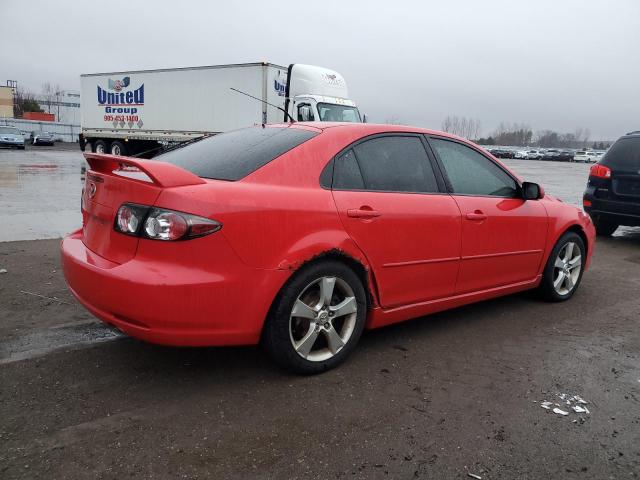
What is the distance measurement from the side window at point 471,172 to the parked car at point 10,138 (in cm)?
3632

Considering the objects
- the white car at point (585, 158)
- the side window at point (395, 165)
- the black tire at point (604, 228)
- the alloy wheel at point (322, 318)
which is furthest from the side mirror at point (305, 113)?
the white car at point (585, 158)

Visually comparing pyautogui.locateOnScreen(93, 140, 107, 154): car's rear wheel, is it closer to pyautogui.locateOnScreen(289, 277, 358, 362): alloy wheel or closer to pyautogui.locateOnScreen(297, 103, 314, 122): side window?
pyautogui.locateOnScreen(297, 103, 314, 122): side window

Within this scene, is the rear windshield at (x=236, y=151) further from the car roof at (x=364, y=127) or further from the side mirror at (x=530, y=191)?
the side mirror at (x=530, y=191)

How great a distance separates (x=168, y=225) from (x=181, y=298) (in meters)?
0.36

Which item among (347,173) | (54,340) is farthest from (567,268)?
(54,340)

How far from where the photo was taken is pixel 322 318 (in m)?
3.04

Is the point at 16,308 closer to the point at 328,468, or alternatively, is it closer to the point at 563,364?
the point at 328,468

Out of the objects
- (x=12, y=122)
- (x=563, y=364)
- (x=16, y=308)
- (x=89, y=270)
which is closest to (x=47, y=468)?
(x=89, y=270)

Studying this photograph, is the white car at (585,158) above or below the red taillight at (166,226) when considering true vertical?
below

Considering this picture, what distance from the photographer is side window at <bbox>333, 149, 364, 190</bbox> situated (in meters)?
3.17

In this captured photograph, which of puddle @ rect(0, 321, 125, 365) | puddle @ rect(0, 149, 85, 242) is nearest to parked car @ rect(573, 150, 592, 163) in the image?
puddle @ rect(0, 149, 85, 242)

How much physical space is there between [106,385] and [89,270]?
65cm

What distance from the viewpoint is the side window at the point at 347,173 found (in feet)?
10.4

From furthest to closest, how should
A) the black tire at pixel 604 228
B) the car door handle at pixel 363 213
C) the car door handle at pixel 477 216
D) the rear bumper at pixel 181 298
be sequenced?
1. the black tire at pixel 604 228
2. the car door handle at pixel 477 216
3. the car door handle at pixel 363 213
4. the rear bumper at pixel 181 298
